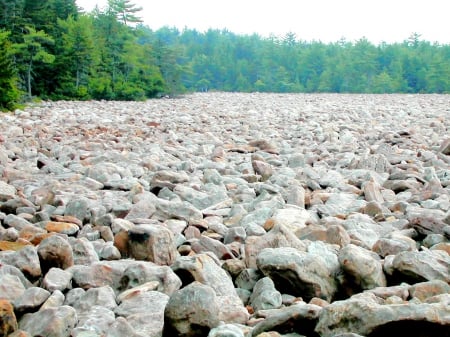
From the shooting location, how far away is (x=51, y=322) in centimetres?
213

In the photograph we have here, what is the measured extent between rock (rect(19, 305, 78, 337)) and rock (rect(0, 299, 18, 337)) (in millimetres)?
51

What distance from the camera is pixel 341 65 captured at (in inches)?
2126

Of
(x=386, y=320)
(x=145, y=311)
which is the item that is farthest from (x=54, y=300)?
(x=386, y=320)

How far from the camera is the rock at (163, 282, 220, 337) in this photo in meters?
2.11

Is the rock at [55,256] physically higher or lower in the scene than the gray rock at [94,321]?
higher

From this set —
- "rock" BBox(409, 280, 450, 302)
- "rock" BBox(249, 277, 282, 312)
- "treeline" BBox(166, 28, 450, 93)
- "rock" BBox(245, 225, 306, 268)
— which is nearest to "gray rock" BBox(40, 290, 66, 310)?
"rock" BBox(249, 277, 282, 312)

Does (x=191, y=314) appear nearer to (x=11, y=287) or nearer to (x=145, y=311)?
(x=145, y=311)

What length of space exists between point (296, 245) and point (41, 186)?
2617mm

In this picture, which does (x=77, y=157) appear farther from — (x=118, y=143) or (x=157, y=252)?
(x=157, y=252)

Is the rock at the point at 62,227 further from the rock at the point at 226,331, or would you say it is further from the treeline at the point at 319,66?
the treeline at the point at 319,66

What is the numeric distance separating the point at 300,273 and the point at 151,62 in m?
35.4

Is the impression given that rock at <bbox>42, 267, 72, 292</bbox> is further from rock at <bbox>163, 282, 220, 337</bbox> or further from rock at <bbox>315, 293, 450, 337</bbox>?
rock at <bbox>315, 293, 450, 337</bbox>

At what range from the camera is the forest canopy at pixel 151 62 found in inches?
917

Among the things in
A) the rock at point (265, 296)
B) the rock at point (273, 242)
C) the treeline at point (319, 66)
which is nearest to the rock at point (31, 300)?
the rock at point (265, 296)
